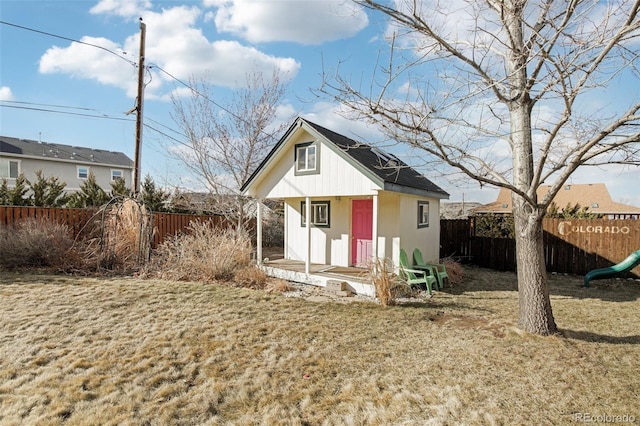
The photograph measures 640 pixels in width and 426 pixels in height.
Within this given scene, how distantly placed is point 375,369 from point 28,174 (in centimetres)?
3318

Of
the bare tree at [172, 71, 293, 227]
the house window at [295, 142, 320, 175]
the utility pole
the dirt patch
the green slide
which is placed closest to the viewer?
the dirt patch

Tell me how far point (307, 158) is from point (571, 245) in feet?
32.0

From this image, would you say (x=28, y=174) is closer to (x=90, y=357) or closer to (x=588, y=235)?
(x=90, y=357)

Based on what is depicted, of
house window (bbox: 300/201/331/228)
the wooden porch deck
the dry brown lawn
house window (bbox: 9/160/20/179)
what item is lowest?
the dry brown lawn

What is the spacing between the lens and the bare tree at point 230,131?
49.4 feet

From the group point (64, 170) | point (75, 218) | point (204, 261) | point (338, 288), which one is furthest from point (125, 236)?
point (64, 170)

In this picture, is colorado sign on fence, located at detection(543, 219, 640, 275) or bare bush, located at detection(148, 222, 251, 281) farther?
colorado sign on fence, located at detection(543, 219, 640, 275)

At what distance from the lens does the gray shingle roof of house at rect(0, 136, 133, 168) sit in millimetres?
26109

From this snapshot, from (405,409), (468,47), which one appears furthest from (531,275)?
(468,47)

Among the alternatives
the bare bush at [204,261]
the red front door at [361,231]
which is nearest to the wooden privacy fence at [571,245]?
the red front door at [361,231]

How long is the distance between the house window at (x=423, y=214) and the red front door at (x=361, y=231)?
193cm

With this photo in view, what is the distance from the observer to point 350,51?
16.6 ft

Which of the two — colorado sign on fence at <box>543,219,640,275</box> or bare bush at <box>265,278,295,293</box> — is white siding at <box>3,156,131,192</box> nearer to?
bare bush at <box>265,278,295,293</box>

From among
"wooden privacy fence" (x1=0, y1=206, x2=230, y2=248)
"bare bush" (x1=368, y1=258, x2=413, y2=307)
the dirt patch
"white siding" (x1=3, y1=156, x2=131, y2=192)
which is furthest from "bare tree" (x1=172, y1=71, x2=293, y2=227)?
"white siding" (x1=3, y1=156, x2=131, y2=192)
